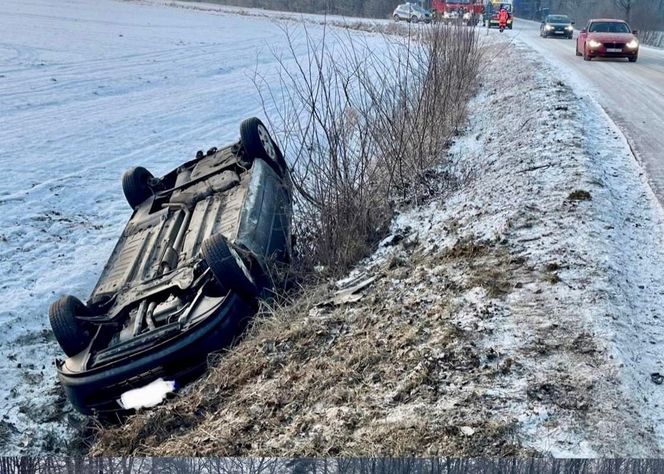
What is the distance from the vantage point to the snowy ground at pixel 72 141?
6.11 meters

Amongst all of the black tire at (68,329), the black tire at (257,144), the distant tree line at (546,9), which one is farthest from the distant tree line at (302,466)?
the distant tree line at (546,9)

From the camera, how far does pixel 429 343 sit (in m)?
4.34

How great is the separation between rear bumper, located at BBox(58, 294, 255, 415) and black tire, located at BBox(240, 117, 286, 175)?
292cm

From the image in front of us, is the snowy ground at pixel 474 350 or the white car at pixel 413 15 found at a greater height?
the white car at pixel 413 15

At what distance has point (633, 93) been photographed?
46.3 ft

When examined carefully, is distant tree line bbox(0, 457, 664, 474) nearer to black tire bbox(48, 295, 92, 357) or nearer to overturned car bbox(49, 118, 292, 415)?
overturned car bbox(49, 118, 292, 415)

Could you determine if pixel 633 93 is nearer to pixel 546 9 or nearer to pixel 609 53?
pixel 609 53

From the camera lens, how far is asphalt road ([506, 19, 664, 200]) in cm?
920

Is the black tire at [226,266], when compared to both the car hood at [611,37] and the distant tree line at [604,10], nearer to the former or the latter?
the car hood at [611,37]

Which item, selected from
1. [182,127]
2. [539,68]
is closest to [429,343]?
[182,127]

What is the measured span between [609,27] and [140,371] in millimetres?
20736

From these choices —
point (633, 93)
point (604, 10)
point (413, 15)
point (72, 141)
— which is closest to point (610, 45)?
point (633, 93)

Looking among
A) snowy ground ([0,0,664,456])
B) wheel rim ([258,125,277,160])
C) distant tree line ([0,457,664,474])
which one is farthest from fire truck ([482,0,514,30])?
distant tree line ([0,457,664,474])

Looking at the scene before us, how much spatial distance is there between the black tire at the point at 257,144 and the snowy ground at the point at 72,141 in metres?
2.21
